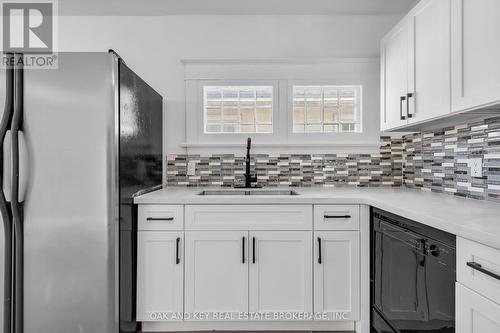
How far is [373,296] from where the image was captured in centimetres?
195

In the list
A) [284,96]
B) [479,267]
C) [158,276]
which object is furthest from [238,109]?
[479,267]

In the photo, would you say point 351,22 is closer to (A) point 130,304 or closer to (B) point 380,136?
(B) point 380,136

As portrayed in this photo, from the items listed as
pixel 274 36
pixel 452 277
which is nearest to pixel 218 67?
pixel 274 36

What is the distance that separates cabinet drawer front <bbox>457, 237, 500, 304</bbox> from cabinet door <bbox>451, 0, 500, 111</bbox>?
0.61 metres

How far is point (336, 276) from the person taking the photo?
200 cm

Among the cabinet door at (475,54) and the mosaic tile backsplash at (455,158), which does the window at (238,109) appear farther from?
the cabinet door at (475,54)

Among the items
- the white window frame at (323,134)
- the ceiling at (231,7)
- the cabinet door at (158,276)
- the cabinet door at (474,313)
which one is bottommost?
the cabinet door at (158,276)

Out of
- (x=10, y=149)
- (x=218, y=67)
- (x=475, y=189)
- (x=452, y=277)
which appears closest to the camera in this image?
(x=452, y=277)

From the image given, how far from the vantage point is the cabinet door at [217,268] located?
6.57 ft

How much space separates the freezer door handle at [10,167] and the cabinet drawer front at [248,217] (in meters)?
0.89

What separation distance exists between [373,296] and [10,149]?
87.8 inches

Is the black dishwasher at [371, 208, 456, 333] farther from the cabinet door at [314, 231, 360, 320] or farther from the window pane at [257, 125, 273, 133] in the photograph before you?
the window pane at [257, 125, 273, 133]

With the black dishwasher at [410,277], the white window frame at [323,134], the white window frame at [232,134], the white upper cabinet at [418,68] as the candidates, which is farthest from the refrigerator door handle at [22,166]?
the white upper cabinet at [418,68]

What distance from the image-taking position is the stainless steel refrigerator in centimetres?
169
